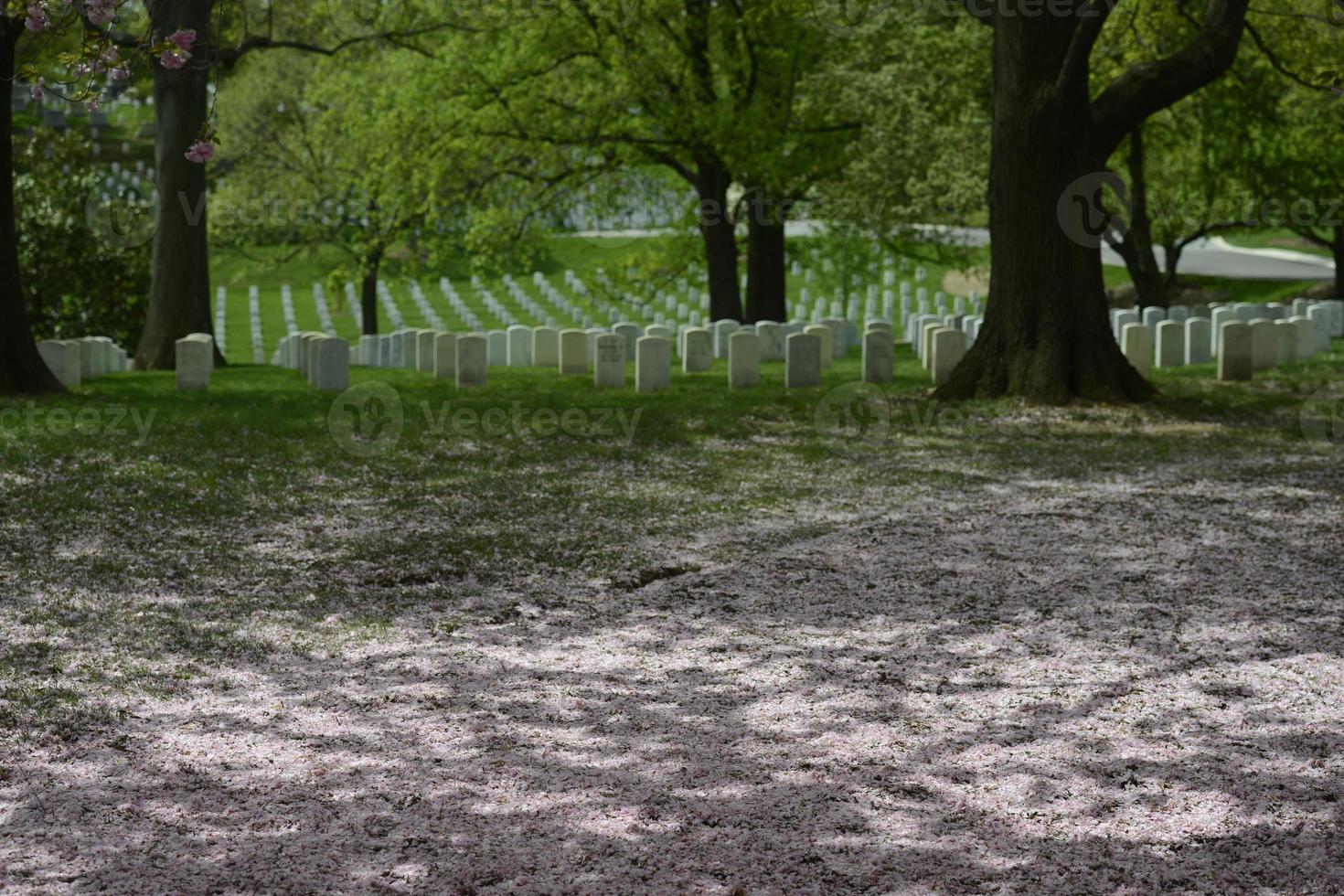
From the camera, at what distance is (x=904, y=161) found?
92.3ft

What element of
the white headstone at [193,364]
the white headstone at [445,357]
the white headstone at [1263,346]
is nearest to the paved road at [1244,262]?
the white headstone at [1263,346]

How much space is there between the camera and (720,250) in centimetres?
2914

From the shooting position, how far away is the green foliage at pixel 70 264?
2817 centimetres

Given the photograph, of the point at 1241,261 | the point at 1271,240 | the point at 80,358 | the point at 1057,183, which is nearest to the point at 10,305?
the point at 80,358

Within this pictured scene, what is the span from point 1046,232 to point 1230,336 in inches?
170

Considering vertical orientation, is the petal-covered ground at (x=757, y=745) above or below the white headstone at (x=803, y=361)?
below

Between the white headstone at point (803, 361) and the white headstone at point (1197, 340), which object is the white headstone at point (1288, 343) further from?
the white headstone at point (803, 361)

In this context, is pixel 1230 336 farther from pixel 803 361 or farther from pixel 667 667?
pixel 667 667

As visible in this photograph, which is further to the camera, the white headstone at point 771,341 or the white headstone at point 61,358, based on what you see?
the white headstone at point 771,341

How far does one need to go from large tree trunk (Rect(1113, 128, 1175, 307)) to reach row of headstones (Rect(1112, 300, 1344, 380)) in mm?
2746

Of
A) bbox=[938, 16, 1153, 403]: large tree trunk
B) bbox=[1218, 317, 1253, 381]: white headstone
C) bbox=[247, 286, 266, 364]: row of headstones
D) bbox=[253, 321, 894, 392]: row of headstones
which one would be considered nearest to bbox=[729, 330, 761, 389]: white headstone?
bbox=[253, 321, 894, 392]: row of headstones

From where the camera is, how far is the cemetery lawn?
5000mm

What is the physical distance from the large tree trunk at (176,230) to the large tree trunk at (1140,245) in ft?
56.7

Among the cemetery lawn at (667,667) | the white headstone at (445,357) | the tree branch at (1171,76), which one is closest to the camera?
the cemetery lawn at (667,667)
